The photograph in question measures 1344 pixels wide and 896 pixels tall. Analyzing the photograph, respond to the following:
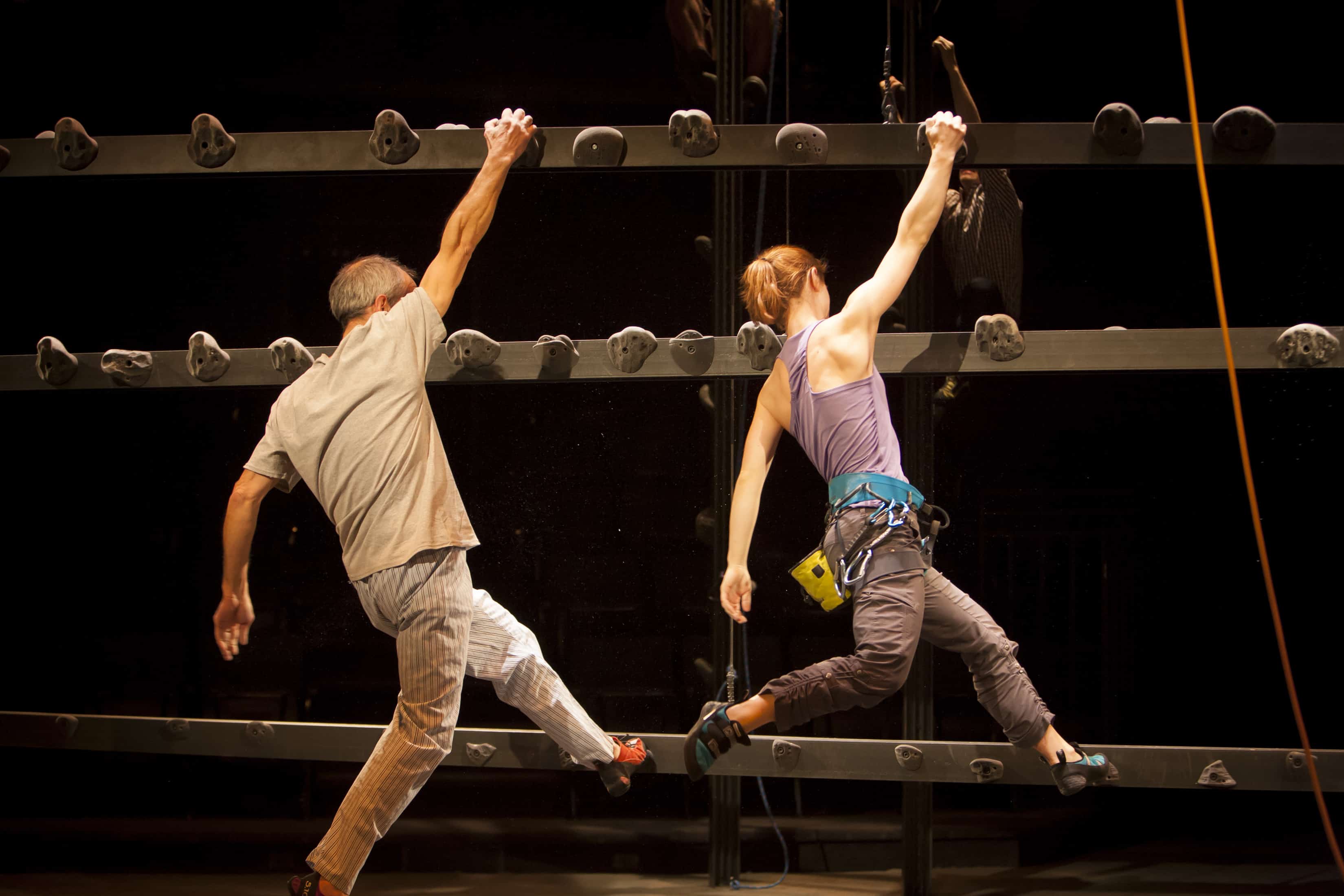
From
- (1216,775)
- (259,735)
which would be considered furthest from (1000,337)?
(259,735)

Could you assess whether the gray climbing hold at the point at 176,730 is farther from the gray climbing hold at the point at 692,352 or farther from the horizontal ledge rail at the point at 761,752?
the gray climbing hold at the point at 692,352

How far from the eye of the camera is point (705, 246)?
406 cm

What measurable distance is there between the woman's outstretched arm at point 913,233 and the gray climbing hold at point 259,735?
2.07m

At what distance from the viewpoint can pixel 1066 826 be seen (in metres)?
4.05

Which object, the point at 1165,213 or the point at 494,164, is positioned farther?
the point at 1165,213

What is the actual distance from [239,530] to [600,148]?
1.50m

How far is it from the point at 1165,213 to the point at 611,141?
235 centimetres

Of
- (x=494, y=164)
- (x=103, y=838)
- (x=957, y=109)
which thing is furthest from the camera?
(x=103, y=838)

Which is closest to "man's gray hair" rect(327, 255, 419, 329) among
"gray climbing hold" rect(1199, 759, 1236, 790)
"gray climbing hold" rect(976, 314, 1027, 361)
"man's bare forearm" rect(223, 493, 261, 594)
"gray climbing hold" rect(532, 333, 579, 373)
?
"gray climbing hold" rect(532, 333, 579, 373)

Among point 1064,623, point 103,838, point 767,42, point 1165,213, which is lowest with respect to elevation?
point 103,838

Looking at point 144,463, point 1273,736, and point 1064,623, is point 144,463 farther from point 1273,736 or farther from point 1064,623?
point 1273,736

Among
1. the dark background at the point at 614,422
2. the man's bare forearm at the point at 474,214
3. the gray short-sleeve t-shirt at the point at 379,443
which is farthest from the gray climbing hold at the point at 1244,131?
the gray short-sleeve t-shirt at the point at 379,443

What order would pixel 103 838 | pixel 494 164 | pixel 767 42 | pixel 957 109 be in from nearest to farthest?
1. pixel 494 164
2. pixel 957 109
3. pixel 767 42
4. pixel 103 838

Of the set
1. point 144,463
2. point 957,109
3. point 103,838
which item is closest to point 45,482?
point 144,463
